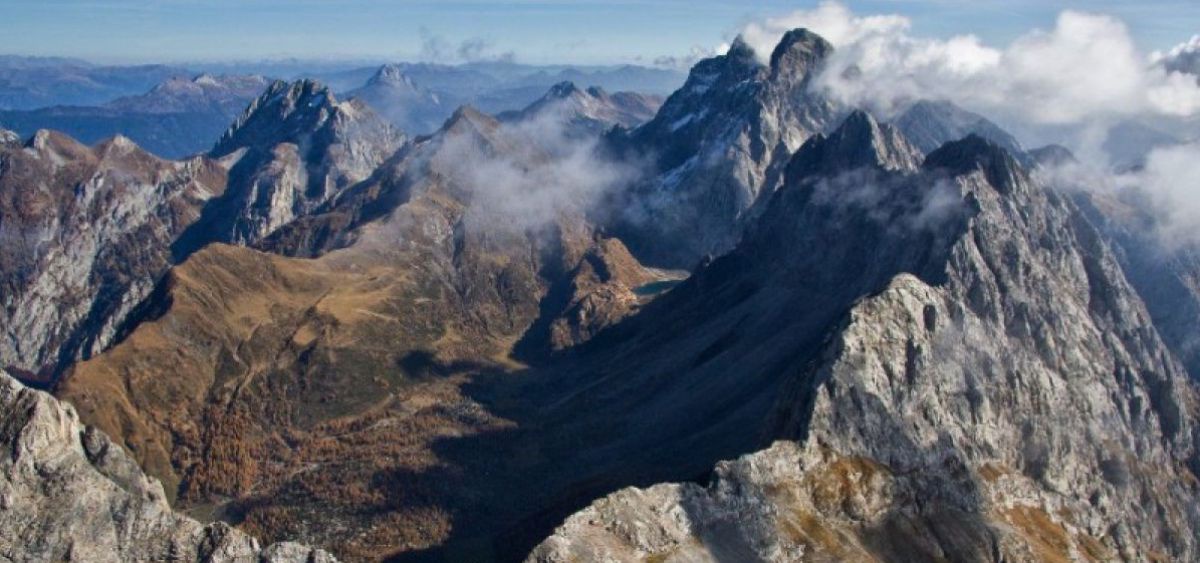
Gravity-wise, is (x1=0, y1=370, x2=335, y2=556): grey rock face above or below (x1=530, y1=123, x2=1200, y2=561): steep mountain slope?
below

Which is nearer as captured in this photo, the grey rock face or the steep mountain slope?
the grey rock face

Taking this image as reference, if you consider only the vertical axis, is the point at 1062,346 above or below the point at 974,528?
above

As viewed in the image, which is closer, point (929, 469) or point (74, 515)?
point (74, 515)

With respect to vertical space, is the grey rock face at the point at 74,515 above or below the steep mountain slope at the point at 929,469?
below

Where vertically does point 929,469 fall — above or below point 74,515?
above

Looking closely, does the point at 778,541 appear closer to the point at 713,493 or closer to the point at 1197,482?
the point at 713,493

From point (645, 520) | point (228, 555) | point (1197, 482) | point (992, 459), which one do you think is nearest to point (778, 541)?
point (645, 520)

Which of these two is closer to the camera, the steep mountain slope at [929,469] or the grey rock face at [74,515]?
the grey rock face at [74,515]

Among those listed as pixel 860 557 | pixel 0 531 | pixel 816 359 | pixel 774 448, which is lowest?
pixel 0 531
